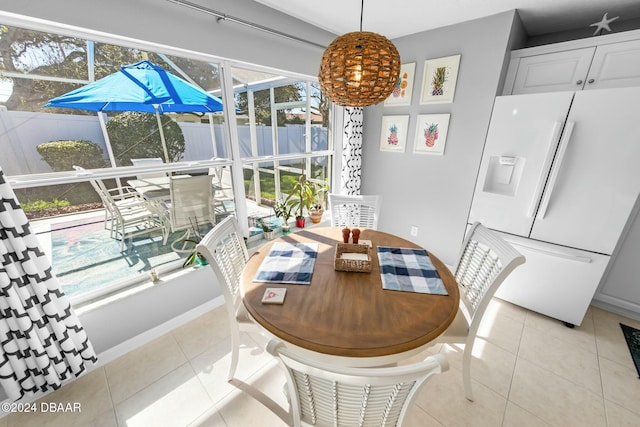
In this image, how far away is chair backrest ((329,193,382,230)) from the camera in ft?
7.70

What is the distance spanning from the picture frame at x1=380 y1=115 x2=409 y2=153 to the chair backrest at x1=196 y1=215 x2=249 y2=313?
2.11 metres

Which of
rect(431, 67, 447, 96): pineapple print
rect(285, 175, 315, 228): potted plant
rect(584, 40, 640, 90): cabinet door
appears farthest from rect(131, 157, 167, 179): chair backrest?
rect(584, 40, 640, 90): cabinet door

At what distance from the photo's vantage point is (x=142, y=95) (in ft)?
A: 5.56

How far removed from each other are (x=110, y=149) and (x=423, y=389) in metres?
2.55

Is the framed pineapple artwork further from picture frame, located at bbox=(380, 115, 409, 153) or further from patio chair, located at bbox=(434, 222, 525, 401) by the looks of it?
patio chair, located at bbox=(434, 222, 525, 401)

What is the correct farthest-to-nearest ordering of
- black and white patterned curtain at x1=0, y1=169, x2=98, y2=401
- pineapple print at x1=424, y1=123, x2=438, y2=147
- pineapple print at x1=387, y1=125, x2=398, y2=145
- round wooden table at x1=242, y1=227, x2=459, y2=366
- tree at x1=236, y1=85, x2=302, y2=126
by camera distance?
pineapple print at x1=387, y1=125, x2=398, y2=145 → tree at x1=236, y1=85, x2=302, y2=126 → pineapple print at x1=424, y1=123, x2=438, y2=147 → black and white patterned curtain at x1=0, y1=169, x2=98, y2=401 → round wooden table at x1=242, y1=227, x2=459, y2=366

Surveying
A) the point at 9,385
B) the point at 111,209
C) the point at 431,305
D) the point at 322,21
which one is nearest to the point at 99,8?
the point at 111,209

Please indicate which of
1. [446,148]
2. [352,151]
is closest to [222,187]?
[352,151]

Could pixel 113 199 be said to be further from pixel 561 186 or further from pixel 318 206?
pixel 561 186

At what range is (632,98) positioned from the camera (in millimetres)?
1604

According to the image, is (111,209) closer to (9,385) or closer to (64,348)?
(64,348)

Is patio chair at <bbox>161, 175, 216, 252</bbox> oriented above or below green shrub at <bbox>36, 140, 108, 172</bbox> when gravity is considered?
below

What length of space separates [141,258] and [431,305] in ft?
7.46

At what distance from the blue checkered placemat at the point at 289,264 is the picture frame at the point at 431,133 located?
179cm
